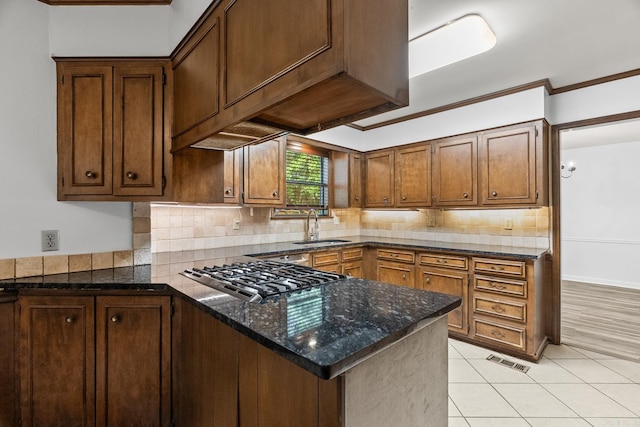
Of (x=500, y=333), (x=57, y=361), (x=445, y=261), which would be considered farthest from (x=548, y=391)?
(x=57, y=361)

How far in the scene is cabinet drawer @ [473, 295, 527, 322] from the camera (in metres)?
2.91

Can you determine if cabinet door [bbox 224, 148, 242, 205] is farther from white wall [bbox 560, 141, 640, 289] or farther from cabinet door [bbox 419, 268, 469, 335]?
white wall [bbox 560, 141, 640, 289]

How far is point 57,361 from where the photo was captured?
5.56ft

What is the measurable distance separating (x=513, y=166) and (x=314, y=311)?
303 cm

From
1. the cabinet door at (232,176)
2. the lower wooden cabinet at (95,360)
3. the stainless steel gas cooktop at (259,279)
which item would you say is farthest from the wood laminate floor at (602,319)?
the lower wooden cabinet at (95,360)

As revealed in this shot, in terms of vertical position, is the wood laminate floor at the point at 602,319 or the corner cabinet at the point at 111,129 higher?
the corner cabinet at the point at 111,129

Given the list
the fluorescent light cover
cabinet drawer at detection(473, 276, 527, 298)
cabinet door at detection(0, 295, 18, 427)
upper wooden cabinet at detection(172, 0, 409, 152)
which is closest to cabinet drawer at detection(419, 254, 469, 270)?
cabinet drawer at detection(473, 276, 527, 298)

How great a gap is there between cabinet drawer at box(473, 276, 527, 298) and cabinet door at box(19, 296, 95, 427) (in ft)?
10.6

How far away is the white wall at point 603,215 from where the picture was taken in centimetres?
546

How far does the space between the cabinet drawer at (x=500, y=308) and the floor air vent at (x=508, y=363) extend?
39 centimetres

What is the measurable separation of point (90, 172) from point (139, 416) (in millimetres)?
1494

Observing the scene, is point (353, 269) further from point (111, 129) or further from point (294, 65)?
Answer: point (294, 65)

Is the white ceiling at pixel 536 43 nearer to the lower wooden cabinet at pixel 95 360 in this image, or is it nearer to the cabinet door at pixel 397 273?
the cabinet door at pixel 397 273

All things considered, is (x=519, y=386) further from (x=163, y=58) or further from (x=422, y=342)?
(x=163, y=58)
